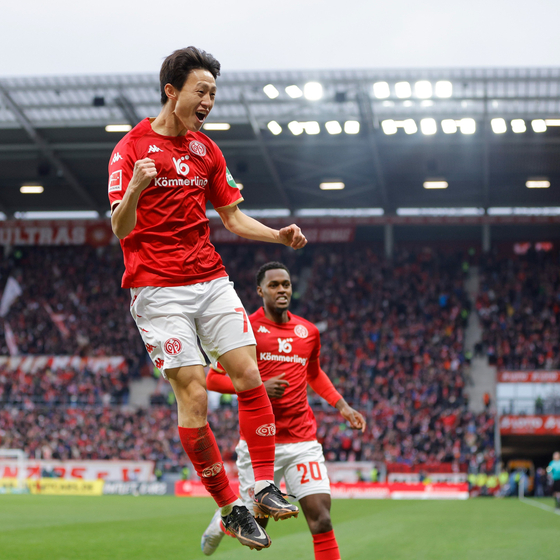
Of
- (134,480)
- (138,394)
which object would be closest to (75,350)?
(138,394)

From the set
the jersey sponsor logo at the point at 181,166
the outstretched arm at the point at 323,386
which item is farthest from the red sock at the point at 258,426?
the outstretched arm at the point at 323,386

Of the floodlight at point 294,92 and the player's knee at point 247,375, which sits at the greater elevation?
the floodlight at point 294,92

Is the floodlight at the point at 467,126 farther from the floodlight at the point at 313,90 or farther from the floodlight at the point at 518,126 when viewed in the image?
the floodlight at the point at 313,90


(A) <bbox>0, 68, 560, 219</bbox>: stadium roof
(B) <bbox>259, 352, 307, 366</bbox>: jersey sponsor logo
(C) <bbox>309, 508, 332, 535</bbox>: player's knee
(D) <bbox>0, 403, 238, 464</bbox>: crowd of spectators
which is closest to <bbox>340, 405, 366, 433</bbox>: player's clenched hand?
(B) <bbox>259, 352, 307, 366</bbox>: jersey sponsor logo

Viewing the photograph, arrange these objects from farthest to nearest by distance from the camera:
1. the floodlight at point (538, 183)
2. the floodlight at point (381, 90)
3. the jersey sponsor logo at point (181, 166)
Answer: the floodlight at point (538, 183) < the floodlight at point (381, 90) < the jersey sponsor logo at point (181, 166)

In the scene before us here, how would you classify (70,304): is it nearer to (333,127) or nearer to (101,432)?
(101,432)

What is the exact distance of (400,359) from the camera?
98.0ft

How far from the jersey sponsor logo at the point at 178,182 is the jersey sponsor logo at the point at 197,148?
15 centimetres

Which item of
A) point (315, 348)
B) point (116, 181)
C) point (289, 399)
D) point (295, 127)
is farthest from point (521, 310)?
point (116, 181)

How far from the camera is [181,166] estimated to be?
3957 millimetres

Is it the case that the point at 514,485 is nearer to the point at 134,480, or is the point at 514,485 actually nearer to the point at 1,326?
the point at 134,480

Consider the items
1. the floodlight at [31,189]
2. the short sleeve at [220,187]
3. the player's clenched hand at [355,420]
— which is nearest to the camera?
the short sleeve at [220,187]

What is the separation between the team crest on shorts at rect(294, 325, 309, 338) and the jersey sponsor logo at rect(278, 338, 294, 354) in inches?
5.3

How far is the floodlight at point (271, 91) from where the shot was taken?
25.5 m
